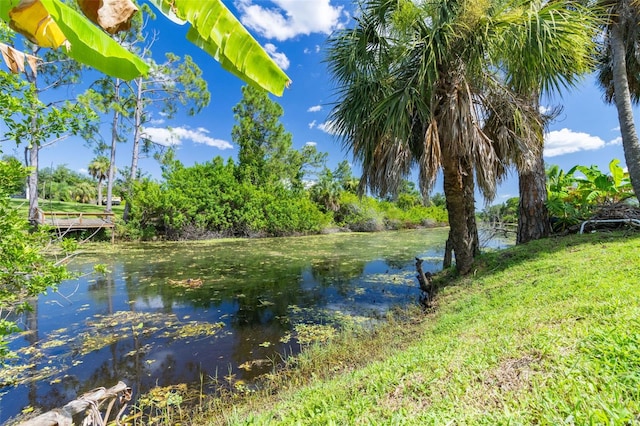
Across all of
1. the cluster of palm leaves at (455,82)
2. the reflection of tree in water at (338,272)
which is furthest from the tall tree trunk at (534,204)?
the reflection of tree in water at (338,272)

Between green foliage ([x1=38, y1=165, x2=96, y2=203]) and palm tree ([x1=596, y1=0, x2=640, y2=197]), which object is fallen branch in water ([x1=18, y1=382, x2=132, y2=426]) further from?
green foliage ([x1=38, y1=165, x2=96, y2=203])

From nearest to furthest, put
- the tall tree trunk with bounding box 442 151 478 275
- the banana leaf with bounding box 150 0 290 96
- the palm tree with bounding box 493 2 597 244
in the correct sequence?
the banana leaf with bounding box 150 0 290 96 → the palm tree with bounding box 493 2 597 244 → the tall tree trunk with bounding box 442 151 478 275

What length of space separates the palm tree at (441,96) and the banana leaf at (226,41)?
3.89 metres

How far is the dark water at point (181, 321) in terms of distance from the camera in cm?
372

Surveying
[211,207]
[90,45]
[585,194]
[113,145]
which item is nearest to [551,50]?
[585,194]

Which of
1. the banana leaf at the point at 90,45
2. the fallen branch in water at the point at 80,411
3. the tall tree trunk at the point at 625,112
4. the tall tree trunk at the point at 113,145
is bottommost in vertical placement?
the fallen branch in water at the point at 80,411

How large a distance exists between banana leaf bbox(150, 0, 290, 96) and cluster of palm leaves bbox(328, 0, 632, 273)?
390cm

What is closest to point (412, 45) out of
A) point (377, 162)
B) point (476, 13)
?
point (476, 13)

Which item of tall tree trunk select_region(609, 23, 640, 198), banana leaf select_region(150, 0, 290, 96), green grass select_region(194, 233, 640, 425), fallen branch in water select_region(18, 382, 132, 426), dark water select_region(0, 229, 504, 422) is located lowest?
dark water select_region(0, 229, 504, 422)

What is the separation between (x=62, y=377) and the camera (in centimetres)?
368

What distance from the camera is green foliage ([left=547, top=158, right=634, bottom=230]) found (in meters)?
7.06

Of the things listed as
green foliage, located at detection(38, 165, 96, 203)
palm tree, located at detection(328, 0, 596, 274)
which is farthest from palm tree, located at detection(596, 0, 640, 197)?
green foliage, located at detection(38, 165, 96, 203)

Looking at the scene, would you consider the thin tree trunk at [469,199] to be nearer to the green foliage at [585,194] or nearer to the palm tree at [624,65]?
the green foliage at [585,194]

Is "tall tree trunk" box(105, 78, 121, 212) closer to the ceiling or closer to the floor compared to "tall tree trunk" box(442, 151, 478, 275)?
closer to the ceiling
